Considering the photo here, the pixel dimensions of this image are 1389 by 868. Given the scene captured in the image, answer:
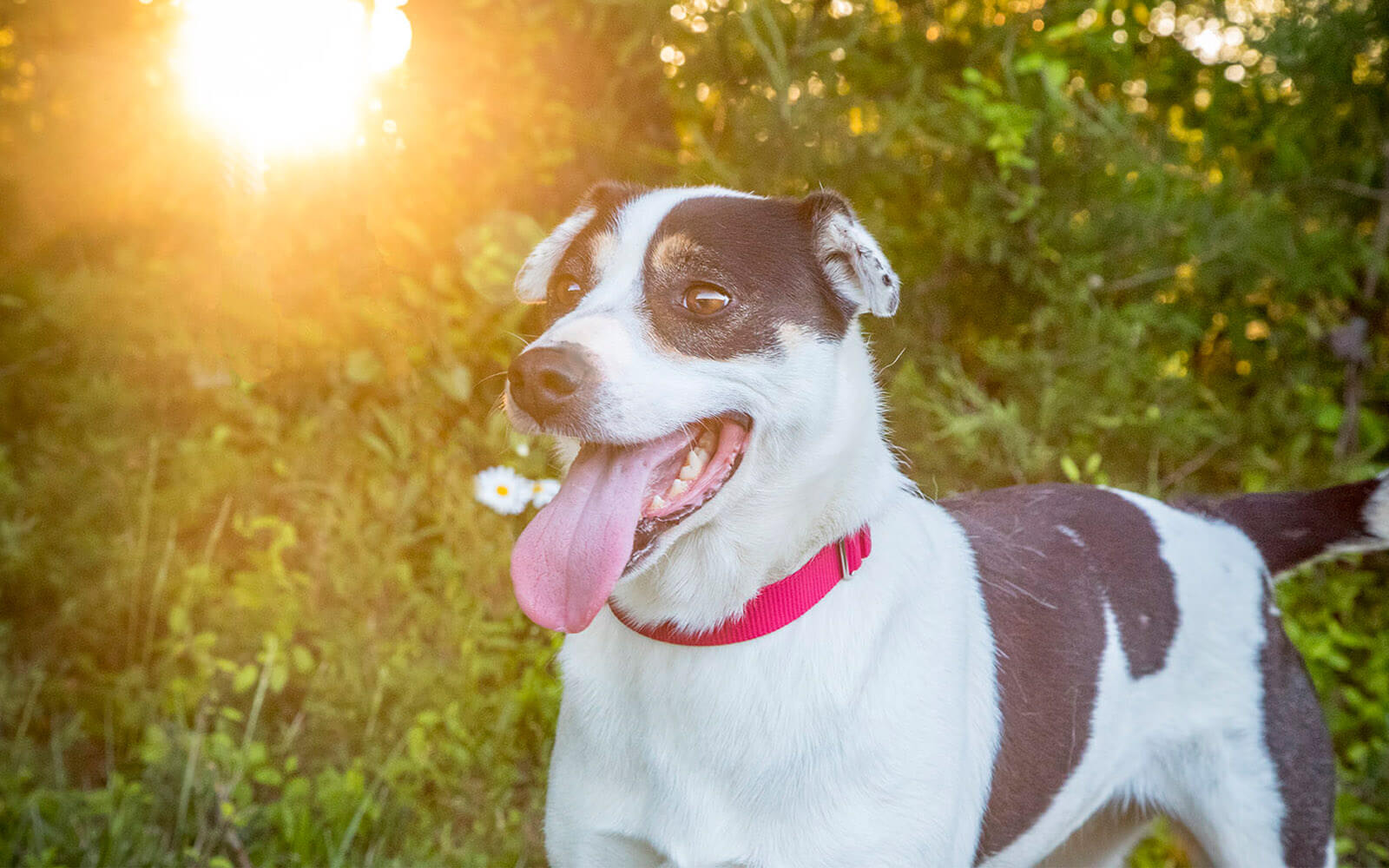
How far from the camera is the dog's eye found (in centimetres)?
204

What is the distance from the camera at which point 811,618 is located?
192 cm

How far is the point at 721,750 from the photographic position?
6.12 ft

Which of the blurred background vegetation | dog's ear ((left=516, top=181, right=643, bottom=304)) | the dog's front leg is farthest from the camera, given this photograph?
the blurred background vegetation

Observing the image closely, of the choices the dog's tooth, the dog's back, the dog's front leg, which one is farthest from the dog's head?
the dog's back

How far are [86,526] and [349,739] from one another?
1.56 metres

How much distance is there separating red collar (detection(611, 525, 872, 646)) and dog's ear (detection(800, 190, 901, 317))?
49 centimetres

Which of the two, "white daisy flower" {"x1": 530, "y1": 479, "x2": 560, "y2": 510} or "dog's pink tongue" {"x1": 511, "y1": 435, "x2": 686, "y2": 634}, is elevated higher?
"dog's pink tongue" {"x1": 511, "y1": 435, "x2": 686, "y2": 634}

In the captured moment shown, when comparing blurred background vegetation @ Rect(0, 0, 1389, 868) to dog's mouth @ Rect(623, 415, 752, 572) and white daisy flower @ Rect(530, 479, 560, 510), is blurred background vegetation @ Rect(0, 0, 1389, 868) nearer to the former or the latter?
white daisy flower @ Rect(530, 479, 560, 510)

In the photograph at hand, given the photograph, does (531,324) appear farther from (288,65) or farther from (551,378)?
(551,378)

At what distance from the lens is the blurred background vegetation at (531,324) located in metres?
3.40

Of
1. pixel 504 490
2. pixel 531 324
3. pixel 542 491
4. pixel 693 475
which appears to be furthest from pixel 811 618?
pixel 531 324

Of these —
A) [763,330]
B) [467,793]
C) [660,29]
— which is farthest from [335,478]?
[763,330]

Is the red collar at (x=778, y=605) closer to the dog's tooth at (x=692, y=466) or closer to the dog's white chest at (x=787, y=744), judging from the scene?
the dog's white chest at (x=787, y=744)

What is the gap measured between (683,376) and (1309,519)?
5.45 ft
